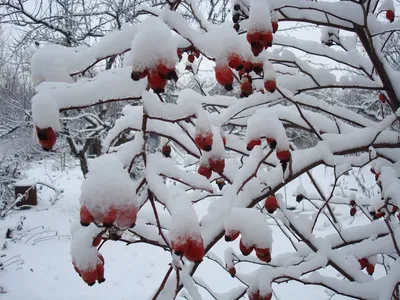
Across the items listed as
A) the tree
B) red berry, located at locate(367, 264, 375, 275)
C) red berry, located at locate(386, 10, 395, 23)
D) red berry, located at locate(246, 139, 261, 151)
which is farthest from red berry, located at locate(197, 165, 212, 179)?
red berry, located at locate(386, 10, 395, 23)

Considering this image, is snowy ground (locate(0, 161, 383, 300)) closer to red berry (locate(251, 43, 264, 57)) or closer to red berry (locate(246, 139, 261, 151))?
red berry (locate(246, 139, 261, 151))

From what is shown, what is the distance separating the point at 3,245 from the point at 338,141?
545cm

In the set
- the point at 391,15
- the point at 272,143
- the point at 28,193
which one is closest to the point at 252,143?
the point at 272,143

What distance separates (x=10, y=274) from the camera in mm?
4156

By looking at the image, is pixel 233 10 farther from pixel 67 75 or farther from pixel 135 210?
pixel 135 210

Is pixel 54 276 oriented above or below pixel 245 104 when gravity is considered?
below

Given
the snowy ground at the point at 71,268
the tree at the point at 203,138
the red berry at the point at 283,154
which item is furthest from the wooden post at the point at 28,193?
the red berry at the point at 283,154

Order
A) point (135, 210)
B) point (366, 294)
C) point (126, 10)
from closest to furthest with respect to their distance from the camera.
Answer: point (135, 210) → point (366, 294) → point (126, 10)

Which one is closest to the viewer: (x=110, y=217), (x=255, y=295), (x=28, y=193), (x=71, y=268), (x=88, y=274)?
(x=110, y=217)

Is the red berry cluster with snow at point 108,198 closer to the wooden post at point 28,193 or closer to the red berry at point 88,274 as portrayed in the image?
the red berry at point 88,274

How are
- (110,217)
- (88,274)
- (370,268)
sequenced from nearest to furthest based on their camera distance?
(110,217) < (88,274) < (370,268)

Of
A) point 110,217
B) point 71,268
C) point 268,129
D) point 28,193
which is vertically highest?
point 28,193

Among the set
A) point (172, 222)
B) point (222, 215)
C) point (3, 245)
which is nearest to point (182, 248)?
point (172, 222)

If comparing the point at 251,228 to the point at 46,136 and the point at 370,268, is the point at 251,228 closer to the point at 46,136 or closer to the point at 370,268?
the point at 46,136
